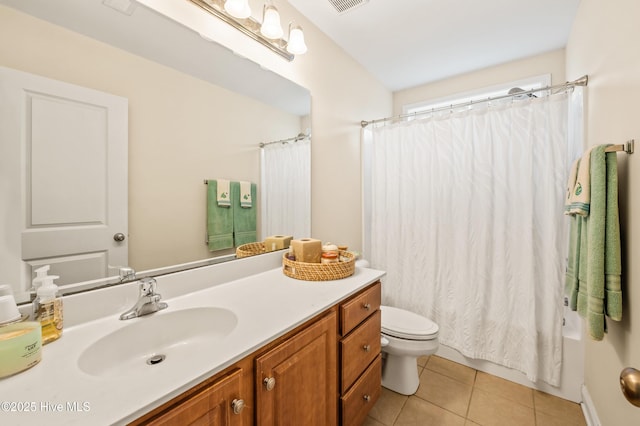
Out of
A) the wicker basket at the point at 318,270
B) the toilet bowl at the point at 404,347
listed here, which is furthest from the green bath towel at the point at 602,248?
the wicker basket at the point at 318,270

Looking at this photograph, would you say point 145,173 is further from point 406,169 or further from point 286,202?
point 406,169

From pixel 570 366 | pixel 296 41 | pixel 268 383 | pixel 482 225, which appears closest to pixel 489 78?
pixel 482 225

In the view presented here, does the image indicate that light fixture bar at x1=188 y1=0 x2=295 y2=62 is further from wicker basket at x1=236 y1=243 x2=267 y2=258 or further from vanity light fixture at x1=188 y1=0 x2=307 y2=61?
wicker basket at x1=236 y1=243 x2=267 y2=258

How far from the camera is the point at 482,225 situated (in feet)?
6.16

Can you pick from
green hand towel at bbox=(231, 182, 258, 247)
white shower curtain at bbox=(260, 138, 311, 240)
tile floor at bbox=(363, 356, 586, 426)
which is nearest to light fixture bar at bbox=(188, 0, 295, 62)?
white shower curtain at bbox=(260, 138, 311, 240)

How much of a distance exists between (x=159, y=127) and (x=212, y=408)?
1.00 m

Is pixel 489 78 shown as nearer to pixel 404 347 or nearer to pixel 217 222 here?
pixel 404 347

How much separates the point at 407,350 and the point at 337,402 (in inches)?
26.0

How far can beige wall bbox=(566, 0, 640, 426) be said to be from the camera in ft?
3.10

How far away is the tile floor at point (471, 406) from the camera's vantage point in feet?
4.81

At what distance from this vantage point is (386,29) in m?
1.87

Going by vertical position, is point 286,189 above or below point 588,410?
above

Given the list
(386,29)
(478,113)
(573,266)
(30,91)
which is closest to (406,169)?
(478,113)

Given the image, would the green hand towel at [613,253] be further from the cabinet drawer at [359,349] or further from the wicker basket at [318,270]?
the wicker basket at [318,270]
